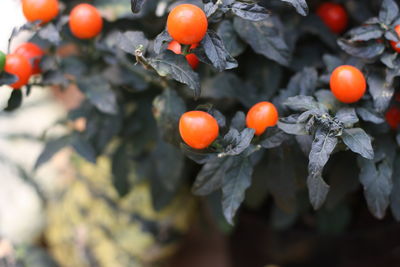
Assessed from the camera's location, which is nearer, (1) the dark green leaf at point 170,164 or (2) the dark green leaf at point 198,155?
(2) the dark green leaf at point 198,155

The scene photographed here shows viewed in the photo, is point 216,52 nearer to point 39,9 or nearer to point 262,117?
point 262,117

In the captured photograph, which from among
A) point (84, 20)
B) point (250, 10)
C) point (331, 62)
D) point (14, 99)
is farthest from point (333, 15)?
point (14, 99)

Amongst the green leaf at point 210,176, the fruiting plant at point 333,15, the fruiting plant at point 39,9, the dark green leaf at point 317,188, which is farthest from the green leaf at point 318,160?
the fruiting plant at point 39,9

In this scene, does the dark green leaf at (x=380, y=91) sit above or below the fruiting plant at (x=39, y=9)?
below

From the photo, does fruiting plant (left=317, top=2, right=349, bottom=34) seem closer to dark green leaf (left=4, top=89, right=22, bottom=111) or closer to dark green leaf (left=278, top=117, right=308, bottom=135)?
dark green leaf (left=278, top=117, right=308, bottom=135)

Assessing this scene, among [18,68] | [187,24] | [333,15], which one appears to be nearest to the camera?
[187,24]

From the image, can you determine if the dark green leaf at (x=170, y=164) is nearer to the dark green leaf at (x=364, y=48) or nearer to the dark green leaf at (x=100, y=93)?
the dark green leaf at (x=100, y=93)

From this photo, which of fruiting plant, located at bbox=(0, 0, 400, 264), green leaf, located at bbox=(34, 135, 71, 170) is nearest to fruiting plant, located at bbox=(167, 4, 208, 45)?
fruiting plant, located at bbox=(0, 0, 400, 264)
